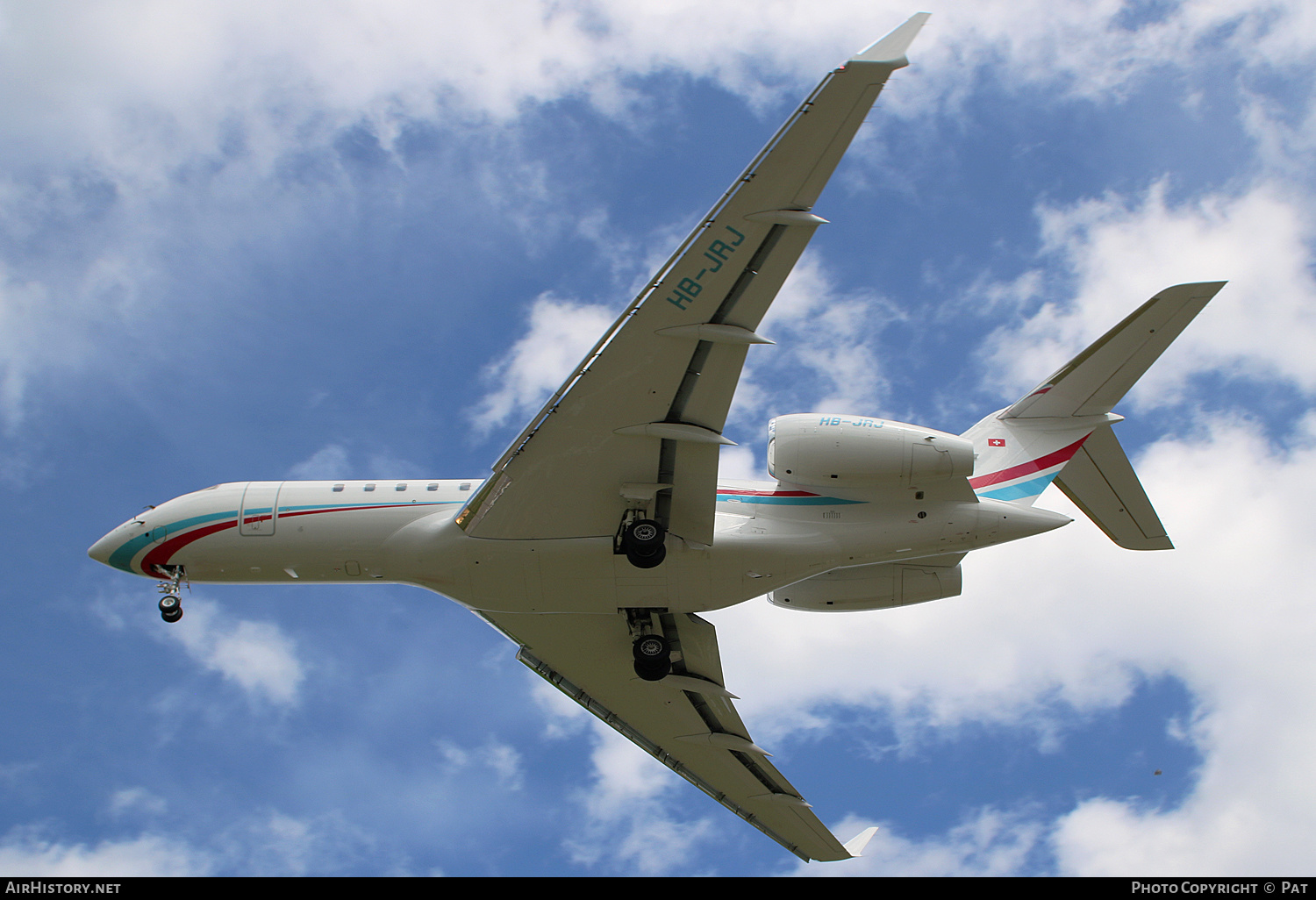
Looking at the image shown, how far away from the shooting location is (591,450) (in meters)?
16.8

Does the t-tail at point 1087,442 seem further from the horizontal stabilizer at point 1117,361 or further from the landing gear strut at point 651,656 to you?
the landing gear strut at point 651,656

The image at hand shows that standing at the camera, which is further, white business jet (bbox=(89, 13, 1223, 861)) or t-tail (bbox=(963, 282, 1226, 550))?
t-tail (bbox=(963, 282, 1226, 550))

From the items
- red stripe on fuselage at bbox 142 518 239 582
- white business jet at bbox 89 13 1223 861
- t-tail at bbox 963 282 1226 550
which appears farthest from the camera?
red stripe on fuselage at bbox 142 518 239 582

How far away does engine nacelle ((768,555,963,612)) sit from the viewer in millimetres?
19172

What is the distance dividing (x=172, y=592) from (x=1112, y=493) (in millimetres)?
17259

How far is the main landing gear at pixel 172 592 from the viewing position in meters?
18.9

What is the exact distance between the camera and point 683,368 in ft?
50.9

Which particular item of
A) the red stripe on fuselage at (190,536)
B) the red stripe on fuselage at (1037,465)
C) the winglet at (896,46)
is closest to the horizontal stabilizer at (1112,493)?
the red stripe on fuselage at (1037,465)

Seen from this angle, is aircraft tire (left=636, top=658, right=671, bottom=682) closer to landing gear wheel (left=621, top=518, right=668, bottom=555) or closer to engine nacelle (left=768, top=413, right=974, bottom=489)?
landing gear wheel (left=621, top=518, right=668, bottom=555)

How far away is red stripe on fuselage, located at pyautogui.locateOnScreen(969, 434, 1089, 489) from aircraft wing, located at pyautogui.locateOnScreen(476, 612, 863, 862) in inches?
234

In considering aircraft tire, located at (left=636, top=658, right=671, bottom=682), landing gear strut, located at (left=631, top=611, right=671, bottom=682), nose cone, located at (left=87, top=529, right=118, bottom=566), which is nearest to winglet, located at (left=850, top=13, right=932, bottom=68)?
landing gear strut, located at (left=631, top=611, right=671, bottom=682)

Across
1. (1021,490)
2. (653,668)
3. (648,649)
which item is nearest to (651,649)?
(648,649)
